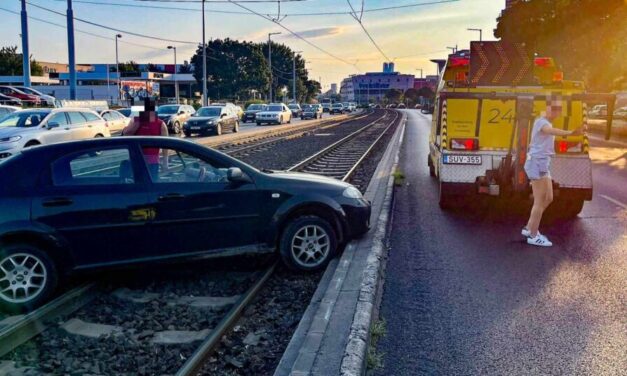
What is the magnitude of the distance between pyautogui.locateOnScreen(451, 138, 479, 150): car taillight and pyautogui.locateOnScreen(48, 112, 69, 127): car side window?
506 inches

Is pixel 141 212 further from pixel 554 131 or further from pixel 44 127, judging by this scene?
pixel 44 127

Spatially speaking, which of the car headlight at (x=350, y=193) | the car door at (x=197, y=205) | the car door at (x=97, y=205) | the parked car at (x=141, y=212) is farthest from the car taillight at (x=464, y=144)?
the car door at (x=97, y=205)

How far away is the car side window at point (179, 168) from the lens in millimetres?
6020

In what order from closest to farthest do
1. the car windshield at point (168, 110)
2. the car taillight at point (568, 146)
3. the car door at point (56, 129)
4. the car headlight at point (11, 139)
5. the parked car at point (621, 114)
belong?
1. the car taillight at point (568, 146)
2. the car headlight at point (11, 139)
3. the car door at point (56, 129)
4. the car windshield at point (168, 110)
5. the parked car at point (621, 114)

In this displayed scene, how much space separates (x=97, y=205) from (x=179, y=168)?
904 mm

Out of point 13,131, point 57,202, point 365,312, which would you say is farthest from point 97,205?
point 13,131

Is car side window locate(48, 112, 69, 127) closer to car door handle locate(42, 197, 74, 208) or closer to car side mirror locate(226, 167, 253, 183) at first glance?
car door handle locate(42, 197, 74, 208)

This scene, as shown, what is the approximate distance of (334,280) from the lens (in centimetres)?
595

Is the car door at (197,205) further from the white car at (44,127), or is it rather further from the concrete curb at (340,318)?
the white car at (44,127)

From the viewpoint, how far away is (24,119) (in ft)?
57.9

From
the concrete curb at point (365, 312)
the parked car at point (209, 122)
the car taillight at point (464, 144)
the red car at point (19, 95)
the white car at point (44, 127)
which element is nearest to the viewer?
the concrete curb at point (365, 312)

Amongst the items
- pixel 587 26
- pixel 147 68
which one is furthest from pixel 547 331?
pixel 147 68

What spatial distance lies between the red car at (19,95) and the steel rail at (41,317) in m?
38.2

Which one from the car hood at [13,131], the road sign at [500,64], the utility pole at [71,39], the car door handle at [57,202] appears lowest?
the car hood at [13,131]
